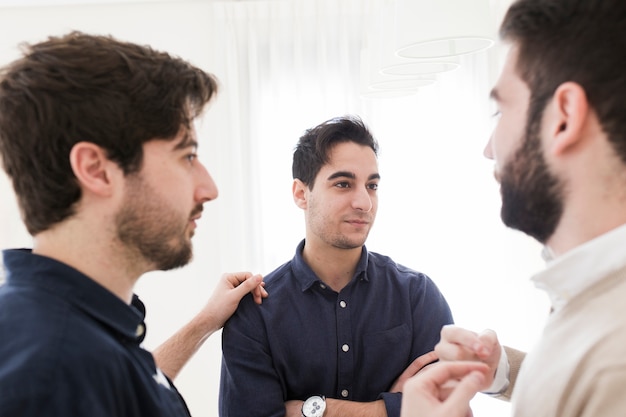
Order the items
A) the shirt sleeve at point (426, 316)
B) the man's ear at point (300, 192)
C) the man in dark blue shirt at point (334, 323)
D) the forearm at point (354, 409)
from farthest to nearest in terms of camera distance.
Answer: the man's ear at point (300, 192)
the shirt sleeve at point (426, 316)
the man in dark blue shirt at point (334, 323)
the forearm at point (354, 409)

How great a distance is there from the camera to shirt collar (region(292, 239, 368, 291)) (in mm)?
2081

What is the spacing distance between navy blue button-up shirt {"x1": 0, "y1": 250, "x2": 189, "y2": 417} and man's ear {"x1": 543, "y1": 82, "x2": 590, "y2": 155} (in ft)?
2.64

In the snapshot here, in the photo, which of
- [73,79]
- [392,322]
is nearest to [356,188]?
[392,322]

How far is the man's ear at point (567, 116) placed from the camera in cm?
97

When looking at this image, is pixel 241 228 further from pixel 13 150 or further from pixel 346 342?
pixel 13 150

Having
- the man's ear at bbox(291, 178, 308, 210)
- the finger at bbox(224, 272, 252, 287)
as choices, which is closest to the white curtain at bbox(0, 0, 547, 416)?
the man's ear at bbox(291, 178, 308, 210)

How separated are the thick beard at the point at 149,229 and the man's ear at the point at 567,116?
72 cm

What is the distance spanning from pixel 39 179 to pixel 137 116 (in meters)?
0.21

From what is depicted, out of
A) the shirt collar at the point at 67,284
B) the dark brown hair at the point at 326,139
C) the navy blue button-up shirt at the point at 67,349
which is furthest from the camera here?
the dark brown hair at the point at 326,139

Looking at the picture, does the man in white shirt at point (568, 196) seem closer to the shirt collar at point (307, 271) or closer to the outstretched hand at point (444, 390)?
the outstretched hand at point (444, 390)

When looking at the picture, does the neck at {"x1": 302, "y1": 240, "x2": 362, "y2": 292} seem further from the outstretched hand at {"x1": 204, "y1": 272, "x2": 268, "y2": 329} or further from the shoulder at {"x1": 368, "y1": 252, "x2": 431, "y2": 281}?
the outstretched hand at {"x1": 204, "y1": 272, "x2": 268, "y2": 329}

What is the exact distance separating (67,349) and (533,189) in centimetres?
80

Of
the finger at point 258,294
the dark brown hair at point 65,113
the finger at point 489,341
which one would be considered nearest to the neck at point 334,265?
the finger at point 258,294

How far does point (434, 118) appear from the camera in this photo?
15.3 ft
